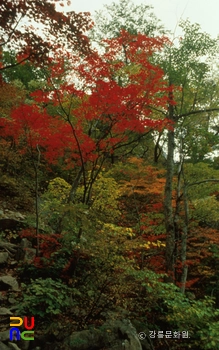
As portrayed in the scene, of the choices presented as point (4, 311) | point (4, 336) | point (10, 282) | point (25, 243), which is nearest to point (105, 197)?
point (25, 243)

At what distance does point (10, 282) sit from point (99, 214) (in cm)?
338

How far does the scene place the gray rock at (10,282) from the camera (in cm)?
712

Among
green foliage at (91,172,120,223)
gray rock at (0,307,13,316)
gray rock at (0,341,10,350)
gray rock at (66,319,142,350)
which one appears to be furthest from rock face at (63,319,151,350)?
green foliage at (91,172,120,223)

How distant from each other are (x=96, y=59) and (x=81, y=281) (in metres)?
7.19

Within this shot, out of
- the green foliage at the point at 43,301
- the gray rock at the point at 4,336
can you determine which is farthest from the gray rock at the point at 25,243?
the gray rock at the point at 4,336

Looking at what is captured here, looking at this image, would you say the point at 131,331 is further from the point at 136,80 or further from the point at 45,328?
the point at 136,80

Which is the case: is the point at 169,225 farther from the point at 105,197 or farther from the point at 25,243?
the point at 25,243

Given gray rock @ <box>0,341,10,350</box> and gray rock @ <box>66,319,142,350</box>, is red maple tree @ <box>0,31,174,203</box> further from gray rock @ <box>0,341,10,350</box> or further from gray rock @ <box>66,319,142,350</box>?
gray rock @ <box>0,341,10,350</box>

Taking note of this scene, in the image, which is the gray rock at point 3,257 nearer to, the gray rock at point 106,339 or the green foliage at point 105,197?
the gray rock at point 106,339

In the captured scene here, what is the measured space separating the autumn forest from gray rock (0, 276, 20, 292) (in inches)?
1.0

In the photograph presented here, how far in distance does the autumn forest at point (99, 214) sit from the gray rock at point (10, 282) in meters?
0.03

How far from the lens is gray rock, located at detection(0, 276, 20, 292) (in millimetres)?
7125

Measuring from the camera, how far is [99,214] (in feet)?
30.8

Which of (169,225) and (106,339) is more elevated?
(169,225)
